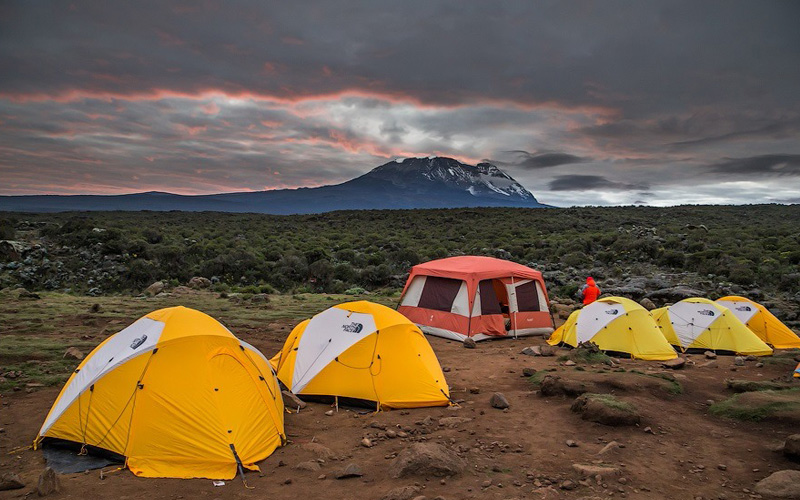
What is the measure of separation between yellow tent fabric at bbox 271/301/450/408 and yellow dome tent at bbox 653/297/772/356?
26.8 feet

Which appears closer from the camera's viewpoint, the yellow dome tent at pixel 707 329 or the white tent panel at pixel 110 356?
the white tent panel at pixel 110 356

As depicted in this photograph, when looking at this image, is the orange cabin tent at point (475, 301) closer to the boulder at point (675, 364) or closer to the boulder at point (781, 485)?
the boulder at point (675, 364)

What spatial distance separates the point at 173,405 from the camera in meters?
6.09

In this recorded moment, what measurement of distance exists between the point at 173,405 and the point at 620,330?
1024cm

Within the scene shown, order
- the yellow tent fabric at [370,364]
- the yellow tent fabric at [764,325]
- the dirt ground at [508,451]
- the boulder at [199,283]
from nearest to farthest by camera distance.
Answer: the dirt ground at [508,451] → the yellow tent fabric at [370,364] → the yellow tent fabric at [764,325] → the boulder at [199,283]

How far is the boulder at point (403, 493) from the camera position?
5.05m

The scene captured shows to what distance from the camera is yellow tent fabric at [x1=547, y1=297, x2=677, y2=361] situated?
1174cm

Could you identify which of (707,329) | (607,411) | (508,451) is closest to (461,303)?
(707,329)

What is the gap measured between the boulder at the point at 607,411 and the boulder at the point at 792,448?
5.73 feet

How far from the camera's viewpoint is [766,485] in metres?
5.15

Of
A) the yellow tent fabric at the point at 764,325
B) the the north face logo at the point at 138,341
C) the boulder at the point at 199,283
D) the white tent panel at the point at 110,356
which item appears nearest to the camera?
the white tent panel at the point at 110,356

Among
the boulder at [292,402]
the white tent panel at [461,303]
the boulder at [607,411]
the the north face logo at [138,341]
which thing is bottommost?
the boulder at [292,402]

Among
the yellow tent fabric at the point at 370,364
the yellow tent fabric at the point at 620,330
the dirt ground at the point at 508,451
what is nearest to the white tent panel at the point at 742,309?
the yellow tent fabric at the point at 620,330

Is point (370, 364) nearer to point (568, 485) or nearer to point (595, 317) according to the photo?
point (568, 485)
